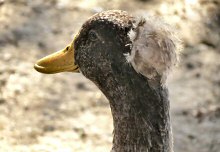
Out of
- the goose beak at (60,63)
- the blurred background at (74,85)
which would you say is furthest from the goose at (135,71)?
the blurred background at (74,85)

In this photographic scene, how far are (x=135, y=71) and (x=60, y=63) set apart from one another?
0.54m

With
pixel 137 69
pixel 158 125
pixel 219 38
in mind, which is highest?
pixel 219 38

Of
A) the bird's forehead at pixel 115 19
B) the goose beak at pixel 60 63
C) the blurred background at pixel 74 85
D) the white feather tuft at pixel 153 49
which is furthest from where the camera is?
the blurred background at pixel 74 85

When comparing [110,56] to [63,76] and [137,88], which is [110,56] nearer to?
[137,88]

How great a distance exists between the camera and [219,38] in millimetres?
4777

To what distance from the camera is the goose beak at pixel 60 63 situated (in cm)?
273

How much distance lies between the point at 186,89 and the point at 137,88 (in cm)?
205

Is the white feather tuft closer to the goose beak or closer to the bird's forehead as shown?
the bird's forehead

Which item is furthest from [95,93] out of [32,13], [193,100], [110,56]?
[110,56]

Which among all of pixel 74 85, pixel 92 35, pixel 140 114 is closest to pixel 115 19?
pixel 92 35

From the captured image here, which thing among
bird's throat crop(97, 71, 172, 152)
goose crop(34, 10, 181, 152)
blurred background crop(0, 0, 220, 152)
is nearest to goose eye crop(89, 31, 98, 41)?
goose crop(34, 10, 181, 152)

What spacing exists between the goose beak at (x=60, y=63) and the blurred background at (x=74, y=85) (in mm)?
1093

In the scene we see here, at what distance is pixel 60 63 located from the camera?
278 centimetres

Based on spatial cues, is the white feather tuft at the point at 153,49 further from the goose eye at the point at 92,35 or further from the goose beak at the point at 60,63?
the goose beak at the point at 60,63
